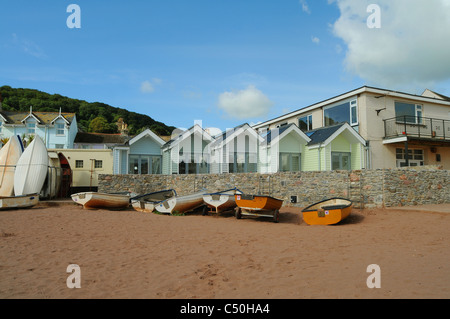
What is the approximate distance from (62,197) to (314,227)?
17992mm

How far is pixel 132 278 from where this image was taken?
5270 mm

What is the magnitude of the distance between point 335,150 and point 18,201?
A: 1955cm

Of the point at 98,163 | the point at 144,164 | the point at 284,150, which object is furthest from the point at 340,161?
the point at 98,163

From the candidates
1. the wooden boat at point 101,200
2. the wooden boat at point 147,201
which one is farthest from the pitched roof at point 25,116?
the wooden boat at point 147,201

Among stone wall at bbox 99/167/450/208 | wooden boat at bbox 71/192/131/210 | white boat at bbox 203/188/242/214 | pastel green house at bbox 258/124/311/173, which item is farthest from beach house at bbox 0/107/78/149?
white boat at bbox 203/188/242/214

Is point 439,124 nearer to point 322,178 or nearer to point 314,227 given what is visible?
point 322,178

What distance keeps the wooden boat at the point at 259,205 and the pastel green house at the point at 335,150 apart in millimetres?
9277

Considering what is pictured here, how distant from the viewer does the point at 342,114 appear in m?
22.9

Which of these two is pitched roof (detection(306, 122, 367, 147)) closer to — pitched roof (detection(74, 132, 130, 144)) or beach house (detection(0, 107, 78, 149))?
pitched roof (detection(74, 132, 130, 144))

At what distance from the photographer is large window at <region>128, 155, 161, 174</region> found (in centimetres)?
2228

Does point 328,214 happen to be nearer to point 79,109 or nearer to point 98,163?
point 98,163

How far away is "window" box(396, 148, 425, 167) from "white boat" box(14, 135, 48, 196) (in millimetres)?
24815

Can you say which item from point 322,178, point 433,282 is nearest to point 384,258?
point 433,282
